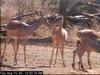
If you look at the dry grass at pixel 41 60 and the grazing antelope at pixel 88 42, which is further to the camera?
the grazing antelope at pixel 88 42

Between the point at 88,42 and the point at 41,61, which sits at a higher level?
the point at 88,42

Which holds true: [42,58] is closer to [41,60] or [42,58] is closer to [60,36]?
[41,60]

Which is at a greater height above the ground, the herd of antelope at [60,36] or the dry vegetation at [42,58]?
the herd of antelope at [60,36]

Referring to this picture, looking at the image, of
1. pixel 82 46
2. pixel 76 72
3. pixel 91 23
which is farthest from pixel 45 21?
pixel 91 23

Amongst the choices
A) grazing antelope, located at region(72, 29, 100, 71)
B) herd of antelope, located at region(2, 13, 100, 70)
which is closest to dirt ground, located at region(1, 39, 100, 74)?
herd of antelope, located at region(2, 13, 100, 70)

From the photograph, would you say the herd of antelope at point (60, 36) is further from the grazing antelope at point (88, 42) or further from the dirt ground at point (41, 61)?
the dirt ground at point (41, 61)

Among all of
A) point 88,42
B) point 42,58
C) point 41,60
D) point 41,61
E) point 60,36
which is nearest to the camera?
point 88,42

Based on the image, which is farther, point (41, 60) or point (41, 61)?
point (41, 60)

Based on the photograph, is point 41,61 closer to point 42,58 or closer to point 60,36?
point 42,58

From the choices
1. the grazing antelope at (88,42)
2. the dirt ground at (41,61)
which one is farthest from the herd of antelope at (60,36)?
the dirt ground at (41,61)

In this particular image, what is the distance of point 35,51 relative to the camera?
500 inches

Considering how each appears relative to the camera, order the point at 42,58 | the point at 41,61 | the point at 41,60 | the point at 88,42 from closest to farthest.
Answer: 1. the point at 88,42
2. the point at 41,61
3. the point at 41,60
4. the point at 42,58

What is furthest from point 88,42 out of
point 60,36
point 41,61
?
point 41,61

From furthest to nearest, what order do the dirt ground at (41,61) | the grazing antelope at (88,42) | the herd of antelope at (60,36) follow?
1. the herd of antelope at (60,36)
2. the grazing antelope at (88,42)
3. the dirt ground at (41,61)
